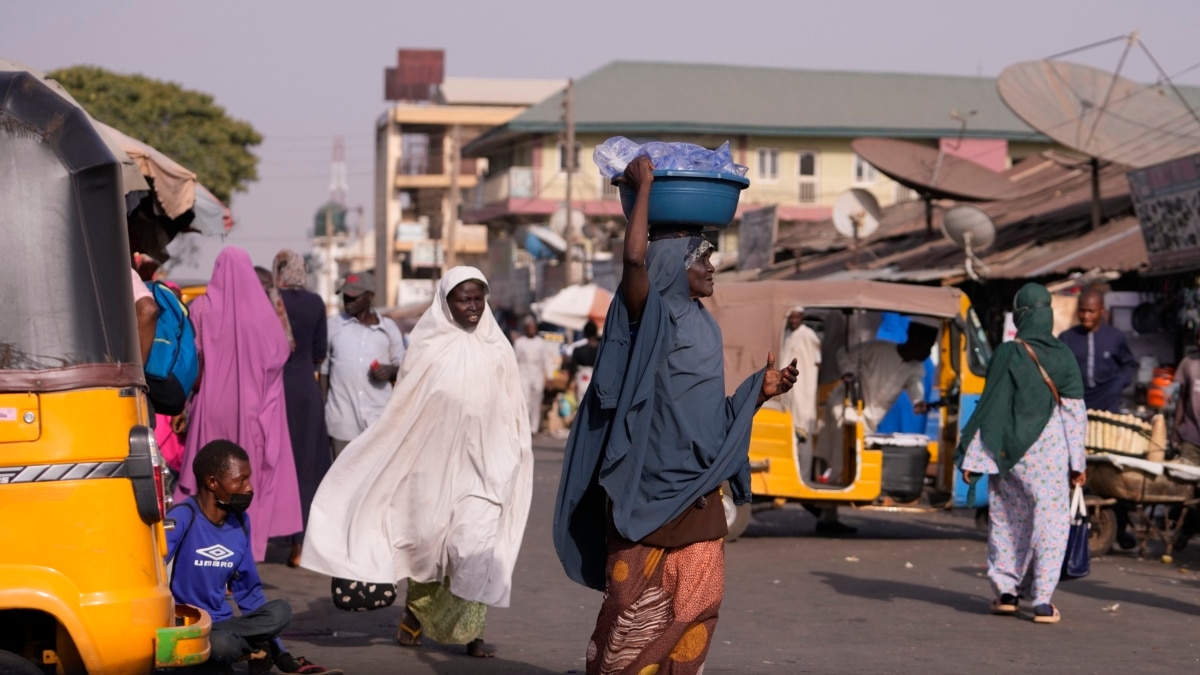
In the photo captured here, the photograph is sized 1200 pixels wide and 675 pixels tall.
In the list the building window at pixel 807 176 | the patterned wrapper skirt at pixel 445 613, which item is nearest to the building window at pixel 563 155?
the building window at pixel 807 176

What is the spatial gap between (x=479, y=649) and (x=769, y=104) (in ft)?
162

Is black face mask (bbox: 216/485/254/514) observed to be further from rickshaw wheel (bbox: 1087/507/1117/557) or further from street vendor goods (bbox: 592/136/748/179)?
rickshaw wheel (bbox: 1087/507/1117/557)

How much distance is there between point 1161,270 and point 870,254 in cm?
1102

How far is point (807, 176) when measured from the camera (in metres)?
56.2

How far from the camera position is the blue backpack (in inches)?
275

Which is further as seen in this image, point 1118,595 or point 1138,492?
point 1138,492

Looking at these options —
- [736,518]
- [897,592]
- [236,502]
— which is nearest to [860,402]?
[736,518]

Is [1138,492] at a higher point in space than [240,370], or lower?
lower

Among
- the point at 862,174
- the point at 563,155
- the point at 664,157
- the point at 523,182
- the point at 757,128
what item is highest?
the point at 757,128

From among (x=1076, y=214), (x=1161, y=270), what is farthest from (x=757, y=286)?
(x=1076, y=214)

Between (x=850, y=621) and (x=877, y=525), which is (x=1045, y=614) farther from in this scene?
(x=877, y=525)

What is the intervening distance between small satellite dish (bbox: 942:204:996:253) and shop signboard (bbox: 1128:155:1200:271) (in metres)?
3.35

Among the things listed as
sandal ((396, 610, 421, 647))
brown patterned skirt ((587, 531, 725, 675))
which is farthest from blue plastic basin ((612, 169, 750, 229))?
sandal ((396, 610, 421, 647))

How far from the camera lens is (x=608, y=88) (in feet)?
184
